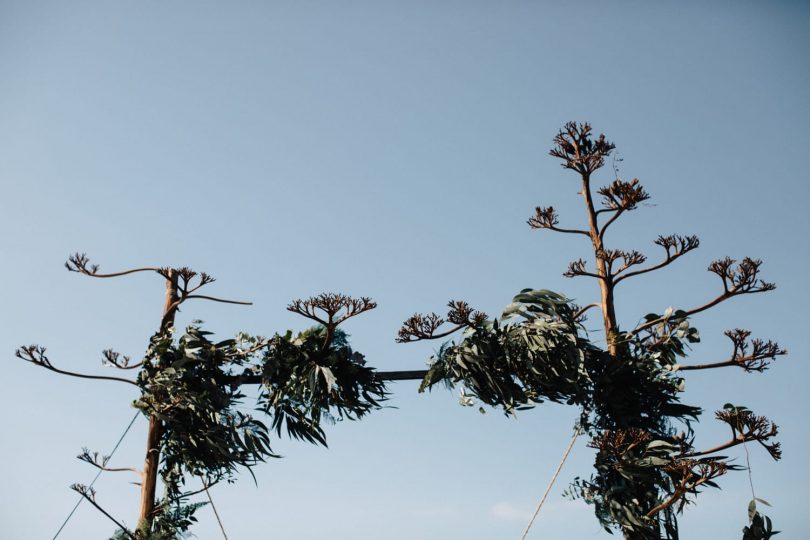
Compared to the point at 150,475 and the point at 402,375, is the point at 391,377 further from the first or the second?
the point at 150,475

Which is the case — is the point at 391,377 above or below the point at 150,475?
above

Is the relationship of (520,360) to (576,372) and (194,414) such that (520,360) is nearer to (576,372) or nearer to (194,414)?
(576,372)

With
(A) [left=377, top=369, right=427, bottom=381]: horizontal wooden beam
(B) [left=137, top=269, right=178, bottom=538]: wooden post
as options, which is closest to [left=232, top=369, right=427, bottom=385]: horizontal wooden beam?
(A) [left=377, top=369, right=427, bottom=381]: horizontal wooden beam

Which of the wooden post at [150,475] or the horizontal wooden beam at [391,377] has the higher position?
the horizontal wooden beam at [391,377]

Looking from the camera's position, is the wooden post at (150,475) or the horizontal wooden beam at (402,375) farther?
the horizontal wooden beam at (402,375)

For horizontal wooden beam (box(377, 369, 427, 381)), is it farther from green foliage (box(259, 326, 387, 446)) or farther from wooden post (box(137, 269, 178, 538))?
wooden post (box(137, 269, 178, 538))

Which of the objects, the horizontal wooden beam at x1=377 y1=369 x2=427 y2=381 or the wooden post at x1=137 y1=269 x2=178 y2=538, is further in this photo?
the horizontal wooden beam at x1=377 y1=369 x2=427 y2=381

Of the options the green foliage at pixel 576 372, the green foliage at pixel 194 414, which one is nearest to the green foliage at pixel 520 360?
the green foliage at pixel 576 372

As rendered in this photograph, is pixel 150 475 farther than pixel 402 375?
No

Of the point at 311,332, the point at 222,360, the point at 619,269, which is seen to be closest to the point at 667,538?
the point at 619,269

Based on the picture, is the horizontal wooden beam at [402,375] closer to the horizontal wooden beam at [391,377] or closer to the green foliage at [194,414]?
the horizontal wooden beam at [391,377]

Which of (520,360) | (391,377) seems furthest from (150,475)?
(520,360)

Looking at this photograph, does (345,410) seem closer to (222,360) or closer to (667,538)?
(222,360)

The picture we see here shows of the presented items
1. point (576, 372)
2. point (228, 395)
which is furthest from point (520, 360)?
point (228, 395)
